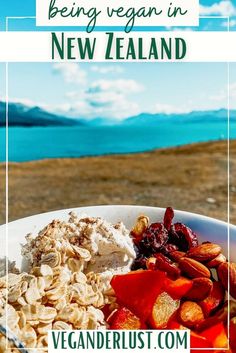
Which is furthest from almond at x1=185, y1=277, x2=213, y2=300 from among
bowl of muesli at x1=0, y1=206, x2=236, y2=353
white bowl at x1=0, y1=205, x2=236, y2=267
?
white bowl at x1=0, y1=205, x2=236, y2=267

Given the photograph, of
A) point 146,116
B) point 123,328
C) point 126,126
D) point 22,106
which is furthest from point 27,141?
point 123,328

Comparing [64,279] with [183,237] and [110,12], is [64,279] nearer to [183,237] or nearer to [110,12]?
[183,237]

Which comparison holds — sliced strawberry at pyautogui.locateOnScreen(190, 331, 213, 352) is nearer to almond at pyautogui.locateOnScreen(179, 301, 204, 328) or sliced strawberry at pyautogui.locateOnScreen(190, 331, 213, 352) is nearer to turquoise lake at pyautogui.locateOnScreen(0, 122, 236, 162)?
almond at pyautogui.locateOnScreen(179, 301, 204, 328)

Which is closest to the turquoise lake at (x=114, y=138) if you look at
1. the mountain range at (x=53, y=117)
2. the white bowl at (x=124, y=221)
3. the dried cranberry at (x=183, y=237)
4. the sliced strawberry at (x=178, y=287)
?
the mountain range at (x=53, y=117)

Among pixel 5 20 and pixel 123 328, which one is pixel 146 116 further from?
pixel 123 328

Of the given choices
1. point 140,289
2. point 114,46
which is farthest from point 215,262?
point 114,46
